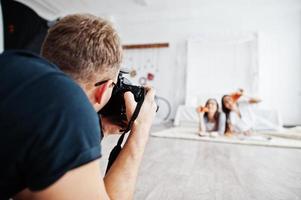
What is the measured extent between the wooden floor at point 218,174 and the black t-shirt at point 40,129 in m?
0.71

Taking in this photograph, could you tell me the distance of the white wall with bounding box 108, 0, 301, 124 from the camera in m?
4.75

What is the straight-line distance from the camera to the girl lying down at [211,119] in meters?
3.03

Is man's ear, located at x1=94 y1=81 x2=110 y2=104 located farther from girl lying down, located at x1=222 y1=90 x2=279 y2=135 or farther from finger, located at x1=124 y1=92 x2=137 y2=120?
girl lying down, located at x1=222 y1=90 x2=279 y2=135

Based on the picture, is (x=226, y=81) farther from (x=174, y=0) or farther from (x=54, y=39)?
(x=54, y=39)

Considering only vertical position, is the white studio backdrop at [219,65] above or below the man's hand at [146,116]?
above

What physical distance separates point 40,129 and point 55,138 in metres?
0.02

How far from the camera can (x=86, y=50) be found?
49 centimetres

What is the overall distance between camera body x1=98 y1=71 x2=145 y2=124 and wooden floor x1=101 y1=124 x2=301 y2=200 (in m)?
0.50

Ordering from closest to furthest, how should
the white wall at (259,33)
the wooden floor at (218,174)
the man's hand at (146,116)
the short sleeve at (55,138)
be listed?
the short sleeve at (55,138), the man's hand at (146,116), the wooden floor at (218,174), the white wall at (259,33)

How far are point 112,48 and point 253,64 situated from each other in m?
4.86

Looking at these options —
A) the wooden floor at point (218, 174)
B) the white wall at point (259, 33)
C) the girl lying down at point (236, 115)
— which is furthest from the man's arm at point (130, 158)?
the white wall at point (259, 33)

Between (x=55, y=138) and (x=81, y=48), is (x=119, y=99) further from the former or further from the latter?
(x=55, y=138)

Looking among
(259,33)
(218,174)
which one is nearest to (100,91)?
(218,174)

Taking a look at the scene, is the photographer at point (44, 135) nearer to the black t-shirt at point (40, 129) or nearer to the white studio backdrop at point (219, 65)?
the black t-shirt at point (40, 129)
